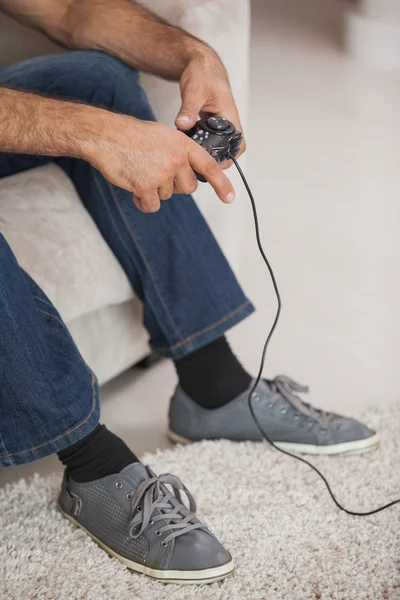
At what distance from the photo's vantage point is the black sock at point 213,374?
1320mm

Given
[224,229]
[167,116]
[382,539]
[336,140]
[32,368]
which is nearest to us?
[32,368]

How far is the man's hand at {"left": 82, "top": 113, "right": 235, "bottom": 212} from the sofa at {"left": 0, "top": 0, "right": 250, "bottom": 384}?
0.22m

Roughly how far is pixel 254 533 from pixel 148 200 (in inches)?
18.1

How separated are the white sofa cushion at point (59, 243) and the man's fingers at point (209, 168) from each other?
272 millimetres

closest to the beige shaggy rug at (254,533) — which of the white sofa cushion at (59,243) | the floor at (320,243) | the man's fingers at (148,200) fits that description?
the floor at (320,243)

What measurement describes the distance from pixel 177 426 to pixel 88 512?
0.25 m

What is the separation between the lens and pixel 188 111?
1.17 meters

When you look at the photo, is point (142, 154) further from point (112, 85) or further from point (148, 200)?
point (112, 85)

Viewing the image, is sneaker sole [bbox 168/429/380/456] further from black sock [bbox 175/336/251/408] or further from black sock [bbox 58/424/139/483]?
black sock [bbox 58/424/139/483]

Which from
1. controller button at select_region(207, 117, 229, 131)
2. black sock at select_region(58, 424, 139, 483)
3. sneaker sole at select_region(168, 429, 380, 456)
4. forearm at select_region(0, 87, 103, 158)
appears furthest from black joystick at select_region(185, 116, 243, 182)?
sneaker sole at select_region(168, 429, 380, 456)

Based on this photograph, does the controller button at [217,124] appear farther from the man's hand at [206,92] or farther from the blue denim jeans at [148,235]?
the blue denim jeans at [148,235]

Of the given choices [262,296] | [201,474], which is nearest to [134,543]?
[201,474]

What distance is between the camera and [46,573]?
3.58ft

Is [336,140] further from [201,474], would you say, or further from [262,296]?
[201,474]
